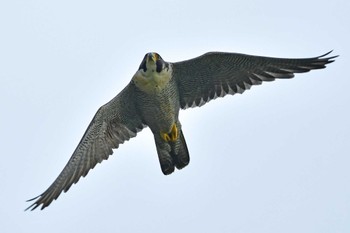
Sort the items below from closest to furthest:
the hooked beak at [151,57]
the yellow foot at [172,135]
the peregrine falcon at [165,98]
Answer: the hooked beak at [151,57] < the peregrine falcon at [165,98] < the yellow foot at [172,135]

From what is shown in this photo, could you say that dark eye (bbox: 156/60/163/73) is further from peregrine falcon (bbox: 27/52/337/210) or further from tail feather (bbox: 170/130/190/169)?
tail feather (bbox: 170/130/190/169)

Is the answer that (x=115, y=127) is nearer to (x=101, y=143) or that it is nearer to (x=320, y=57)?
(x=101, y=143)

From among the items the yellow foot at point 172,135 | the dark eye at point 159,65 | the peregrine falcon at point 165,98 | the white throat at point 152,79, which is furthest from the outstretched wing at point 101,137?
the dark eye at point 159,65

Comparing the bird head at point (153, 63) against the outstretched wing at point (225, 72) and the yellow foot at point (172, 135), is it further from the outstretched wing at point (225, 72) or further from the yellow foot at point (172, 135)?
the yellow foot at point (172, 135)

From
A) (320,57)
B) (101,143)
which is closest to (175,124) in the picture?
(101,143)

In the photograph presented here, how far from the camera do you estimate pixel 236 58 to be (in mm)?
16172

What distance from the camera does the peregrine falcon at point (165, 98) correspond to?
15.9 m

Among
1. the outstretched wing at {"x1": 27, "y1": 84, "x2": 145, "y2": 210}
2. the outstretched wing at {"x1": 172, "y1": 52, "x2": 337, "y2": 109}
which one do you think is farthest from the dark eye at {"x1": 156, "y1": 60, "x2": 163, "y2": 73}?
the outstretched wing at {"x1": 27, "y1": 84, "x2": 145, "y2": 210}

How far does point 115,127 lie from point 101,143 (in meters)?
0.38

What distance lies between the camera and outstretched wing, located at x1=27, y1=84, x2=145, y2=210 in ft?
54.6

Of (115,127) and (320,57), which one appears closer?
(320,57)

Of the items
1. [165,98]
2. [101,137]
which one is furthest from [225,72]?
[101,137]

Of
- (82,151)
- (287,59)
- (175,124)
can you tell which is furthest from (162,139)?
(287,59)

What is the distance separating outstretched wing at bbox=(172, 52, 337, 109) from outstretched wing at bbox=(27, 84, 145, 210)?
981 mm
